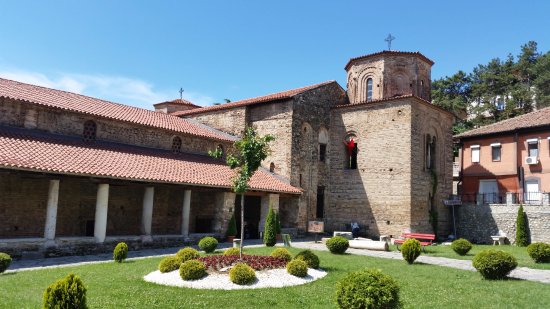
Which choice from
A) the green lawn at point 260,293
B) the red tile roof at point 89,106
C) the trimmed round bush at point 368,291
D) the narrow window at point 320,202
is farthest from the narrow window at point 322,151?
the trimmed round bush at point 368,291

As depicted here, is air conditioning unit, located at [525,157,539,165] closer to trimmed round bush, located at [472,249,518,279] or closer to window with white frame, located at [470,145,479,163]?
window with white frame, located at [470,145,479,163]

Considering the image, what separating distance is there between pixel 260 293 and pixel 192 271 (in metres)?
1.81

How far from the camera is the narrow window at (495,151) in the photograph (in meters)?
25.8

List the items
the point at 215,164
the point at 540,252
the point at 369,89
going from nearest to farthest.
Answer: the point at 540,252 → the point at 215,164 → the point at 369,89

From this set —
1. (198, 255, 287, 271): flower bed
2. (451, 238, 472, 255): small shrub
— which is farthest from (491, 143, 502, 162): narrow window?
(198, 255, 287, 271): flower bed

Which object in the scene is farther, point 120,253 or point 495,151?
point 495,151

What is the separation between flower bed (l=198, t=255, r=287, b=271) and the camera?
10188mm

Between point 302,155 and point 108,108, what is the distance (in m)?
10.8

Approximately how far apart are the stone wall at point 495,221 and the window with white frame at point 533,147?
416 centimetres

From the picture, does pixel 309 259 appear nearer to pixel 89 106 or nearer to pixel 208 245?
pixel 208 245

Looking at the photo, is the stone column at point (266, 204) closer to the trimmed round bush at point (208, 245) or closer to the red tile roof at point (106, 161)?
the red tile roof at point (106, 161)

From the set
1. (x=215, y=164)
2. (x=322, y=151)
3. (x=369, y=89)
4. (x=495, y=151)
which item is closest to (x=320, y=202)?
(x=322, y=151)

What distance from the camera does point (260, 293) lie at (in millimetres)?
8289

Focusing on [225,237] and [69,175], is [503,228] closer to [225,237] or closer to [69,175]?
[225,237]
